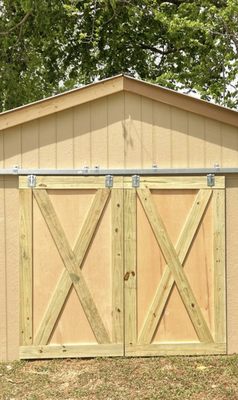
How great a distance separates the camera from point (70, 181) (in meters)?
5.84

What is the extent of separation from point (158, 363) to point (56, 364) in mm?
1164

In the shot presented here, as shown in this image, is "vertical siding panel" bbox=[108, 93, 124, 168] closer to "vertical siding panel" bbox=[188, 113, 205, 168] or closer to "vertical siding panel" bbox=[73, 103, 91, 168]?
"vertical siding panel" bbox=[73, 103, 91, 168]

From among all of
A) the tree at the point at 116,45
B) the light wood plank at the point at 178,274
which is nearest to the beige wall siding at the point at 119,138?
the light wood plank at the point at 178,274

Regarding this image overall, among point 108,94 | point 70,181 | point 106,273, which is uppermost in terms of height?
point 108,94

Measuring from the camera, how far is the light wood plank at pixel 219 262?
19.5 ft

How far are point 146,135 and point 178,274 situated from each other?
5.46 feet

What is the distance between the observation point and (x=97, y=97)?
5.81 m

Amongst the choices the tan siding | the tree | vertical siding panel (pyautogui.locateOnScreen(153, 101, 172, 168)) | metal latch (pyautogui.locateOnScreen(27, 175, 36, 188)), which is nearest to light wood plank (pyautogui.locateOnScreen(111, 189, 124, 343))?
vertical siding panel (pyautogui.locateOnScreen(153, 101, 172, 168))

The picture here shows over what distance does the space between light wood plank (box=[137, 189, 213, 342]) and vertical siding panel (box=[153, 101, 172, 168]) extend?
1.72 ft

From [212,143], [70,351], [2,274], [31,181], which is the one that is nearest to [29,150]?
[31,181]

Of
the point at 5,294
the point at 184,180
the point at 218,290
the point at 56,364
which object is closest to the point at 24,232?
the point at 5,294

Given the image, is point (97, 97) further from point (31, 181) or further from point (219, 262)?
point (219, 262)

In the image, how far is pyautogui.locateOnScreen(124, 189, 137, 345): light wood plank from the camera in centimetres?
589

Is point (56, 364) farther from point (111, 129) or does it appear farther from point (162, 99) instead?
point (162, 99)
